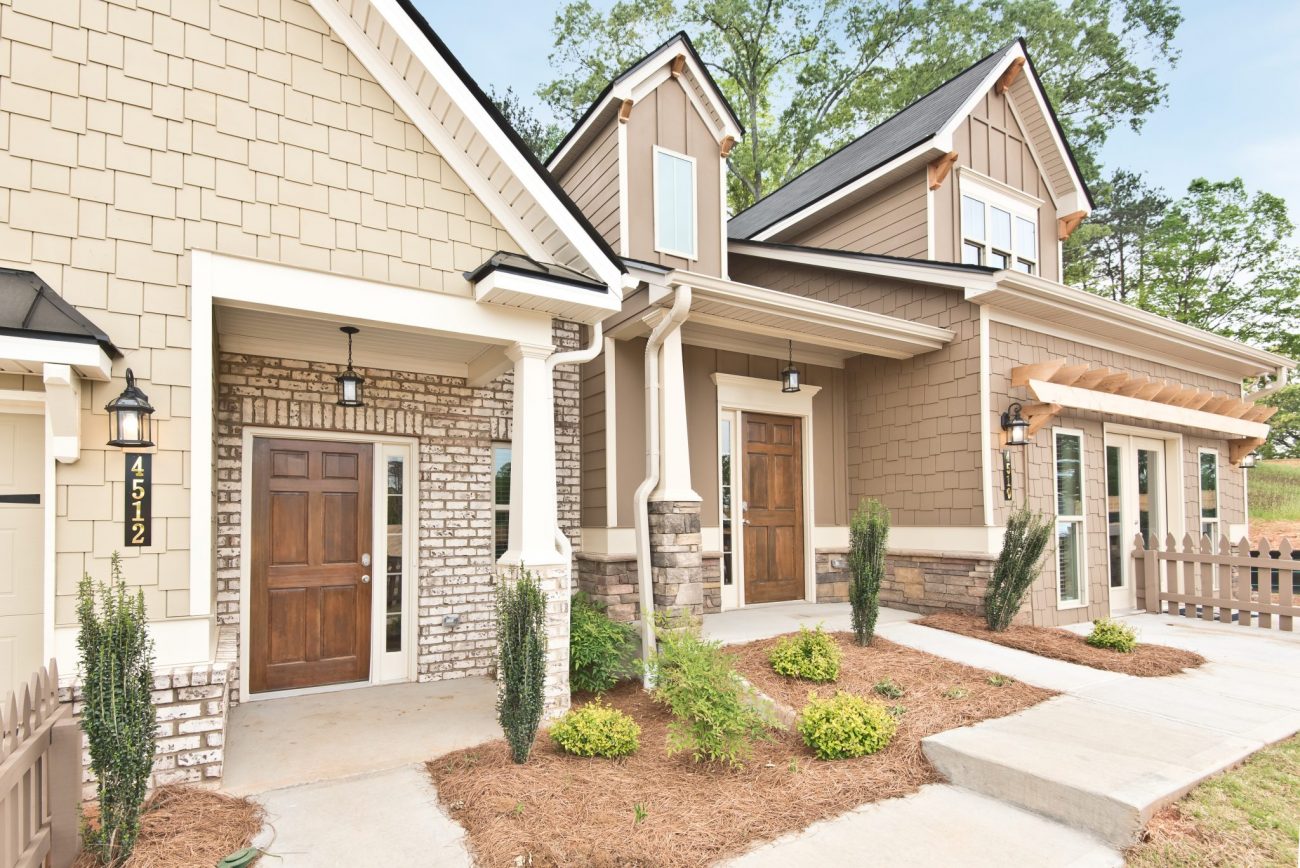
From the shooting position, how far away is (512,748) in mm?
4336

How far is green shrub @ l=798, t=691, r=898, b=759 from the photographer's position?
4418 millimetres

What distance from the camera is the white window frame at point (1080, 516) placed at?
8062 millimetres

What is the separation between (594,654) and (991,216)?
8.04 meters

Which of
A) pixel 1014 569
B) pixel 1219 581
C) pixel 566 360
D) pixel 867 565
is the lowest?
pixel 1219 581

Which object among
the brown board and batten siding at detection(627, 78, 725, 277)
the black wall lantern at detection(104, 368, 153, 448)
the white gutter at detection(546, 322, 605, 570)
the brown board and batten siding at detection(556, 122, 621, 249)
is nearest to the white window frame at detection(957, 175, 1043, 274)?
the brown board and batten siding at detection(627, 78, 725, 277)

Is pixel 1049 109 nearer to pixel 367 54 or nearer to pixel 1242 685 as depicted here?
pixel 1242 685

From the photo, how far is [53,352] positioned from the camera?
3535 millimetres

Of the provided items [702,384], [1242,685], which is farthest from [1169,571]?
[702,384]

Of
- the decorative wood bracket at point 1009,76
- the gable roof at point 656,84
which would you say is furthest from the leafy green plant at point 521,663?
the decorative wood bracket at point 1009,76

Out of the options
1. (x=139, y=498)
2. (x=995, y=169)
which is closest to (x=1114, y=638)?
(x=995, y=169)

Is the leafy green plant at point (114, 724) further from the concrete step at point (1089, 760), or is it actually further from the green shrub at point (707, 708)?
the concrete step at point (1089, 760)

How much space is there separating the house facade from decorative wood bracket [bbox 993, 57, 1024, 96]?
0.09 meters

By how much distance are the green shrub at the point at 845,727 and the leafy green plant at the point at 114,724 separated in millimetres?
3534

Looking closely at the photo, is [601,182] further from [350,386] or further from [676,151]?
[350,386]
